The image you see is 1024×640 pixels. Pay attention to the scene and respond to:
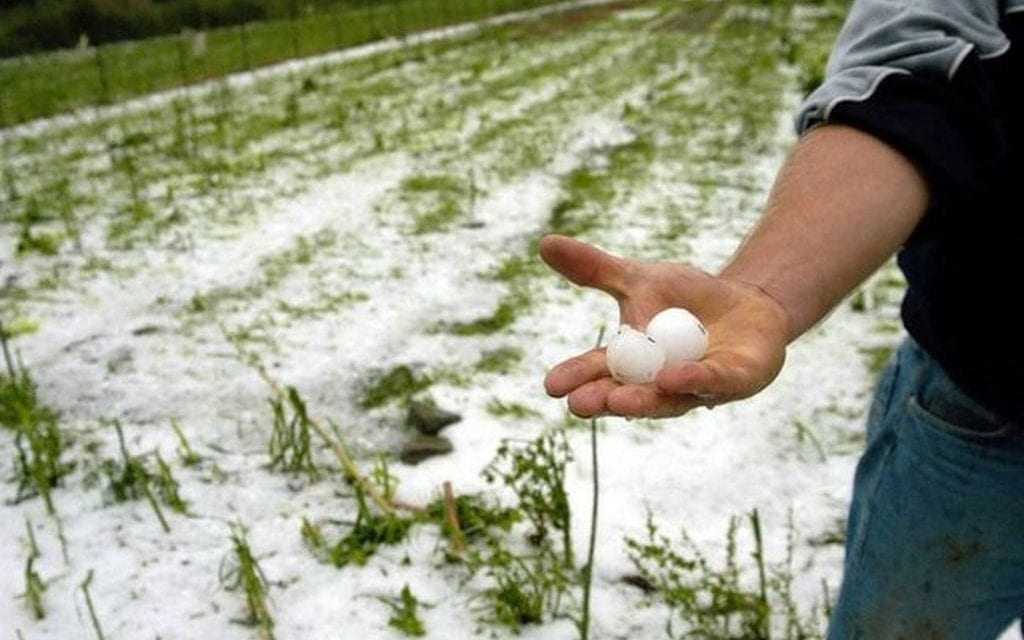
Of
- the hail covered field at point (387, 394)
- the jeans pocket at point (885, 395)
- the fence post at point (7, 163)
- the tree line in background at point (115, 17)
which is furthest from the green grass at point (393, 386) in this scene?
the tree line in background at point (115, 17)

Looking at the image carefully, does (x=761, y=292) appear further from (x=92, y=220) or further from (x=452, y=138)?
(x=452, y=138)

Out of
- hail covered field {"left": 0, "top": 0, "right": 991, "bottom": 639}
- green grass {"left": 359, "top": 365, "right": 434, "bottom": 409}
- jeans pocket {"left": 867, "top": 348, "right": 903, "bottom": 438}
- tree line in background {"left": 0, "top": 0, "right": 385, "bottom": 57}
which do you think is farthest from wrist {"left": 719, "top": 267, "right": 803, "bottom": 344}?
tree line in background {"left": 0, "top": 0, "right": 385, "bottom": 57}

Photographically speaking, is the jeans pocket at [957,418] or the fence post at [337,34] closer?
the jeans pocket at [957,418]

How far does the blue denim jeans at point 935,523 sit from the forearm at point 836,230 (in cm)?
35

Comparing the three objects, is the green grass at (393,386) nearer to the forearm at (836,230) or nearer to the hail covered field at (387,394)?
the hail covered field at (387,394)

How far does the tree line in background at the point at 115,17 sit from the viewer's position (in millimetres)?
12711

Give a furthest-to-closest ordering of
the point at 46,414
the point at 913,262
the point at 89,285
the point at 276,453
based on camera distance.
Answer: the point at 89,285 → the point at 46,414 → the point at 276,453 → the point at 913,262

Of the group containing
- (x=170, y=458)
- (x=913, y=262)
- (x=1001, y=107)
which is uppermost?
(x=1001, y=107)

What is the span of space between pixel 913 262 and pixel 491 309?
2156 mm

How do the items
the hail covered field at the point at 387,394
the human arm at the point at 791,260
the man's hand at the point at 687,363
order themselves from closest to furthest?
the man's hand at the point at 687,363, the human arm at the point at 791,260, the hail covered field at the point at 387,394

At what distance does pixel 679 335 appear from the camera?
124 centimetres

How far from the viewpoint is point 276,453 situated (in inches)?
105

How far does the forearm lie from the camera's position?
3.99 feet

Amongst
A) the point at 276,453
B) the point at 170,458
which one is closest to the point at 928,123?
the point at 276,453
